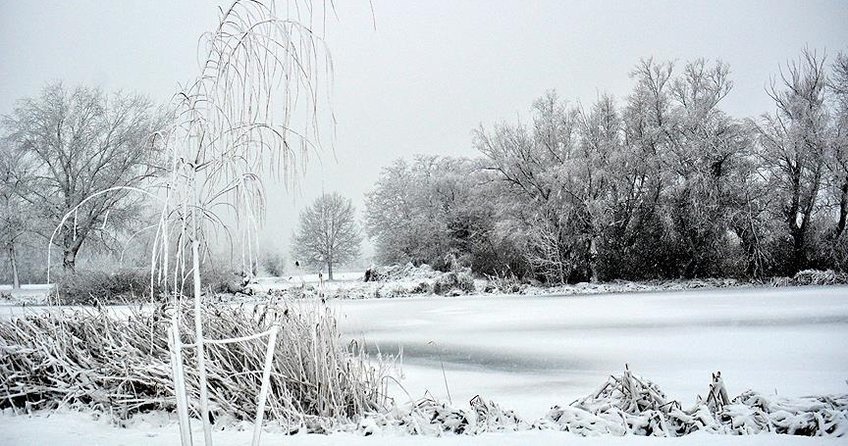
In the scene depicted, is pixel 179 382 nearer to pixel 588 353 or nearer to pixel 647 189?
pixel 588 353

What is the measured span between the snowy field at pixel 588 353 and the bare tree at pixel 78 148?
208cm

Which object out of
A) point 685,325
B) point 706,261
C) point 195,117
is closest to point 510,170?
point 706,261

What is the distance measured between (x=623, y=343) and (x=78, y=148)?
4157 mm

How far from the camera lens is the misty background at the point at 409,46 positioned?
365 cm

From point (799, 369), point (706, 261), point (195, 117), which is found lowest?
point (799, 369)

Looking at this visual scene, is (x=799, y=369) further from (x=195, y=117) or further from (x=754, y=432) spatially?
(x=195, y=117)

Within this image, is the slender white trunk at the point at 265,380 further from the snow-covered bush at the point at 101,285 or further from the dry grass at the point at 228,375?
the snow-covered bush at the point at 101,285

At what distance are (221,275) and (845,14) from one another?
6.20 meters

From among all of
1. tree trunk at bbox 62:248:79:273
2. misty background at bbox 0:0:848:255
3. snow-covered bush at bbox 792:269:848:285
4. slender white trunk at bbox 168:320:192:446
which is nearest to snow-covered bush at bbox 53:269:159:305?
tree trunk at bbox 62:248:79:273

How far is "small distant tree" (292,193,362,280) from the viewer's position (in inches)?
301

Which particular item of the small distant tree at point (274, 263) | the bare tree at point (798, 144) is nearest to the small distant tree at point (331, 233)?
the small distant tree at point (274, 263)

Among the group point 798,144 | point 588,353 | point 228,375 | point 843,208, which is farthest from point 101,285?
point 843,208

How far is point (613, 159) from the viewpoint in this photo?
921cm

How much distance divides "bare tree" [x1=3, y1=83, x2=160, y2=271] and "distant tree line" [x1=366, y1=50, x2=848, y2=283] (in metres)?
4.39
